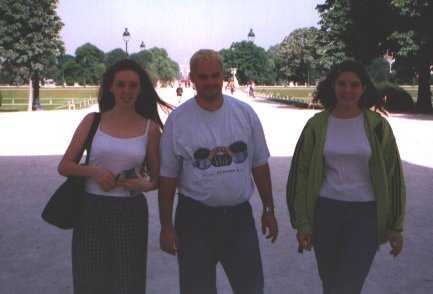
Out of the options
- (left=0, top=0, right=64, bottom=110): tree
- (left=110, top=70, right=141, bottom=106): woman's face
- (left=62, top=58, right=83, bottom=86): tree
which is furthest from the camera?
(left=62, top=58, right=83, bottom=86): tree

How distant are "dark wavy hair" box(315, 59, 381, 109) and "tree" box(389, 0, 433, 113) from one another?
73.5 feet

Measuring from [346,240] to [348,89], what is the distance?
0.92 metres

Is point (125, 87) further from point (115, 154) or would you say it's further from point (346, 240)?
point (346, 240)

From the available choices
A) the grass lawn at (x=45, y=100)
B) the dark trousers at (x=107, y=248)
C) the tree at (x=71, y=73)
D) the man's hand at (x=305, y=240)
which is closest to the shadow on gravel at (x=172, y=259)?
the man's hand at (x=305, y=240)

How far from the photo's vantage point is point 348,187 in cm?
313

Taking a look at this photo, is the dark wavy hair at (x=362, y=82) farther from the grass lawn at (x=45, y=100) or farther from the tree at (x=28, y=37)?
the tree at (x=28, y=37)

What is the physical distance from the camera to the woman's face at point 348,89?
3158mm

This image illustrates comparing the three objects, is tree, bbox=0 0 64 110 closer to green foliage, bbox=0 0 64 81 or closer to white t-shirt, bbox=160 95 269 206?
green foliage, bbox=0 0 64 81

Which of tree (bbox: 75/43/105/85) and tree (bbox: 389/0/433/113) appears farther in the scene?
tree (bbox: 75/43/105/85)

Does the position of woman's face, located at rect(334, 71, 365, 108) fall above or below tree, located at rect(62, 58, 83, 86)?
below

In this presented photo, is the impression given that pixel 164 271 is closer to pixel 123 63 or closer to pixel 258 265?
pixel 258 265

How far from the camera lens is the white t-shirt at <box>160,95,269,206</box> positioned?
2.88 metres

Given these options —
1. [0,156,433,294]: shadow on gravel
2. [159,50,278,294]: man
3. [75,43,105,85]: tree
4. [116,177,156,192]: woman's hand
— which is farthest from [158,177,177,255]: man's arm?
[75,43,105,85]: tree

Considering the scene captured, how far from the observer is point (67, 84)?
136000mm
